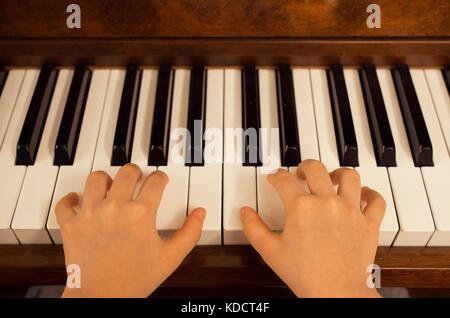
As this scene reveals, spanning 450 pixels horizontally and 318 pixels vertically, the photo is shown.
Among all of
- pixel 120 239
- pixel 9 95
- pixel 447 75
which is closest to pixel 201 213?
pixel 120 239

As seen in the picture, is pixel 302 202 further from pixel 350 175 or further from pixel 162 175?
pixel 162 175

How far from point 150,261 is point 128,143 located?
0.38 m

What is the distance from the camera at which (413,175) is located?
1012mm

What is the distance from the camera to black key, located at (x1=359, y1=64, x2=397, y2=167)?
1.02m

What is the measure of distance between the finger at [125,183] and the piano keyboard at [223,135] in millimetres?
78

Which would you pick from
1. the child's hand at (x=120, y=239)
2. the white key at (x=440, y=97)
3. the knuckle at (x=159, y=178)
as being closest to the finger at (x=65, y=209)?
the child's hand at (x=120, y=239)

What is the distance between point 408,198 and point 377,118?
264 mm

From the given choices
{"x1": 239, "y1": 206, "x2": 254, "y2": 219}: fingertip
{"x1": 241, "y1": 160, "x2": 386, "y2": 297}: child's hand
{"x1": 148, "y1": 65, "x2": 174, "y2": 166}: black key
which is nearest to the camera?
{"x1": 241, "y1": 160, "x2": 386, "y2": 297}: child's hand

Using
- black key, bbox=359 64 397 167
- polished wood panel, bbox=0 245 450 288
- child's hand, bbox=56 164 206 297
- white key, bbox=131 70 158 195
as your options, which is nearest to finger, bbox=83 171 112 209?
child's hand, bbox=56 164 206 297

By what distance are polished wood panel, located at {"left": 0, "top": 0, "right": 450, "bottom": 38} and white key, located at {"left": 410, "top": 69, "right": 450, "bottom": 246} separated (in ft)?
0.80

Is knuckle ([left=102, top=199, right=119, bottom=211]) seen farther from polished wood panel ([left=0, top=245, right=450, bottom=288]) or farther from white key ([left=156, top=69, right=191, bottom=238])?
polished wood panel ([left=0, top=245, right=450, bottom=288])

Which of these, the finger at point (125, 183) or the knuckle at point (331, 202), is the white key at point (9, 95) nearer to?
the finger at point (125, 183)

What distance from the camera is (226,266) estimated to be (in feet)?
3.17
